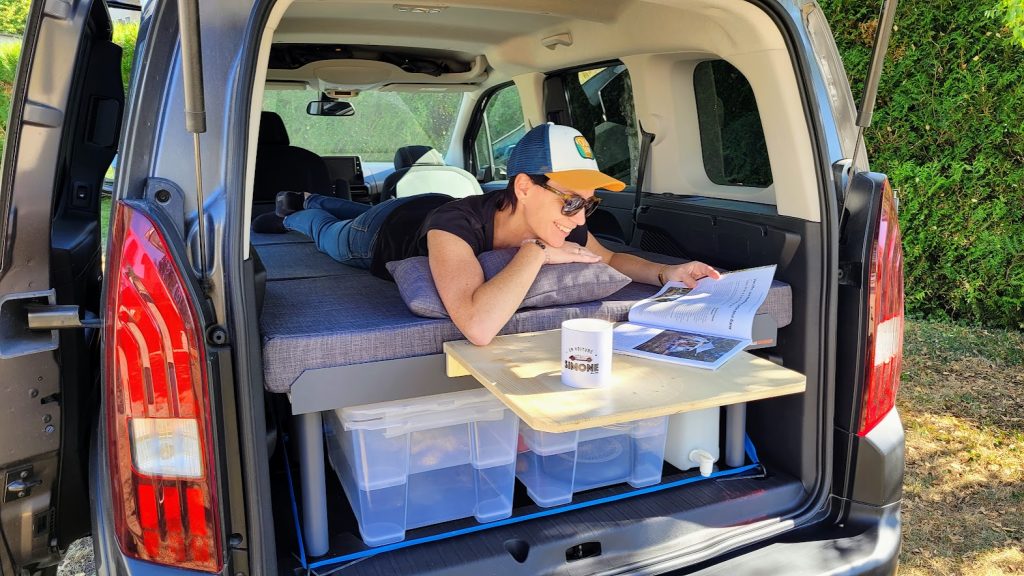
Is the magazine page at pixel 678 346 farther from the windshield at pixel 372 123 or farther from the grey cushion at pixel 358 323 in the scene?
the windshield at pixel 372 123

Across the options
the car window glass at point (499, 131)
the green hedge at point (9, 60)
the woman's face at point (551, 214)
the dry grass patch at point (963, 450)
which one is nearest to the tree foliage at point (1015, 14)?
the dry grass patch at point (963, 450)

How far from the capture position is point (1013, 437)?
377 centimetres

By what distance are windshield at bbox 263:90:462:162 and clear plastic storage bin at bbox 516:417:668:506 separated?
3.25 meters

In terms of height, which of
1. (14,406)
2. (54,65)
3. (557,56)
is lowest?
(14,406)

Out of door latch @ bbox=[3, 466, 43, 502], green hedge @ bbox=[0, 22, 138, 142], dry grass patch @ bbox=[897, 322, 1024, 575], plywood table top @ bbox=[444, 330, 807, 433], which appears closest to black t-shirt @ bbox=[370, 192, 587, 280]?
plywood table top @ bbox=[444, 330, 807, 433]

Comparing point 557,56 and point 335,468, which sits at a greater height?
point 557,56

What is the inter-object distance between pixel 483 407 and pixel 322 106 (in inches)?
123

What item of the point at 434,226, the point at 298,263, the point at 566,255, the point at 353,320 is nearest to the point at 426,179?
the point at 298,263

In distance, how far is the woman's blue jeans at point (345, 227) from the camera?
275cm

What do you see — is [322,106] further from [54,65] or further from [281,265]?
[54,65]

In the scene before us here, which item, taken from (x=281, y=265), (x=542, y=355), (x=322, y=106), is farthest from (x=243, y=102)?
(x=322, y=106)

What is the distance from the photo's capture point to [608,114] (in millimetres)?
3537

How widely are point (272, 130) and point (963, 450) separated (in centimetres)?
414

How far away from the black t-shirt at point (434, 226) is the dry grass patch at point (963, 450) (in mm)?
1879
